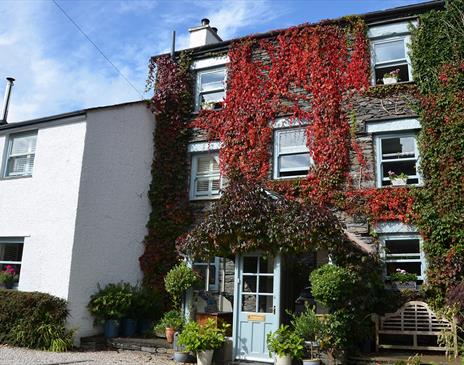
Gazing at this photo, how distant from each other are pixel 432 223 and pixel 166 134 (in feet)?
28.1

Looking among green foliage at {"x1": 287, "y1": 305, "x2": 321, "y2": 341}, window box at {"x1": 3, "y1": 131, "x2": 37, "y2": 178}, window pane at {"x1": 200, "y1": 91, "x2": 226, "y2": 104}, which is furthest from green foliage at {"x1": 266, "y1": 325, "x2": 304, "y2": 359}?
window box at {"x1": 3, "y1": 131, "x2": 37, "y2": 178}

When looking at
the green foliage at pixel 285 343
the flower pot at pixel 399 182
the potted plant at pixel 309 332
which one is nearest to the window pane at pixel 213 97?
the flower pot at pixel 399 182

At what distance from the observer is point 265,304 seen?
11133 mm

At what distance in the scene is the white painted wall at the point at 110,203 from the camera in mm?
13070

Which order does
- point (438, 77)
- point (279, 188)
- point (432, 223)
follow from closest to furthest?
1. point (432, 223)
2. point (438, 77)
3. point (279, 188)

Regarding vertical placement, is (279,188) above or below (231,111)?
below

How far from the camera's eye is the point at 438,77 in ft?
43.3

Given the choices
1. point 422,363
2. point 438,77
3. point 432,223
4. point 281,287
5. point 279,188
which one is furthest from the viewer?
point 279,188

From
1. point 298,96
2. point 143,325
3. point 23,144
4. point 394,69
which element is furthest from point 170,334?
point 394,69

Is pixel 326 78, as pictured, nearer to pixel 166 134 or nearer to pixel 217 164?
pixel 217 164

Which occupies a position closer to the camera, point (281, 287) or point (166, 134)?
point (281, 287)

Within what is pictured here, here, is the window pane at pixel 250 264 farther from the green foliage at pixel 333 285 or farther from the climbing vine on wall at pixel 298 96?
the climbing vine on wall at pixel 298 96

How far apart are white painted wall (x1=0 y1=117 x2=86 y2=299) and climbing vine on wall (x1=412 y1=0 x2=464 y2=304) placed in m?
9.24

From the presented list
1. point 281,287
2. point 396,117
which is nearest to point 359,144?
point 396,117
